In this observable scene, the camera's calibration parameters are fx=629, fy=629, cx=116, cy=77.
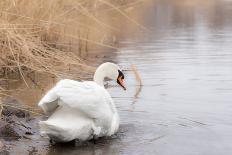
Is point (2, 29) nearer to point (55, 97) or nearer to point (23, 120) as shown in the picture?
point (23, 120)

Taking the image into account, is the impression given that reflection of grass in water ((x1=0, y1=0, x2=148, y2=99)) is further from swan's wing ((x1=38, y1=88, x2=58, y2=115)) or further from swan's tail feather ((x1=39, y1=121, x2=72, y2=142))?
swan's tail feather ((x1=39, y1=121, x2=72, y2=142))

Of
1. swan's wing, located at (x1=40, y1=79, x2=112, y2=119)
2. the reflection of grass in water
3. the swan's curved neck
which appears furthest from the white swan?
the reflection of grass in water

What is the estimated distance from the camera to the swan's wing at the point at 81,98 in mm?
7184

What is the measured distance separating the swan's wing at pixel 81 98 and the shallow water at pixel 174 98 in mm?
469

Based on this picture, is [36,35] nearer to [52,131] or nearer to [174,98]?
[174,98]

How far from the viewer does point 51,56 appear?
31.9 feet

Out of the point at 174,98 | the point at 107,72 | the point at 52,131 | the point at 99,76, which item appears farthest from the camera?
the point at 174,98

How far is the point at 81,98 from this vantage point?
286 inches

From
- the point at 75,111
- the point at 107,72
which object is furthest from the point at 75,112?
the point at 107,72

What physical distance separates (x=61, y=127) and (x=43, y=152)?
1.43 feet

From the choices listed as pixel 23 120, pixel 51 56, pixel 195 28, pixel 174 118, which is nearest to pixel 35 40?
pixel 51 56

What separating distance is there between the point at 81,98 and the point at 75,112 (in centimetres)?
22

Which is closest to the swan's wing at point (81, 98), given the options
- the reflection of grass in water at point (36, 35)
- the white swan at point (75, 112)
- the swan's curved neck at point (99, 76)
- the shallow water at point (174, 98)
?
the white swan at point (75, 112)

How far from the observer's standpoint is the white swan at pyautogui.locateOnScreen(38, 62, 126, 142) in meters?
7.16
